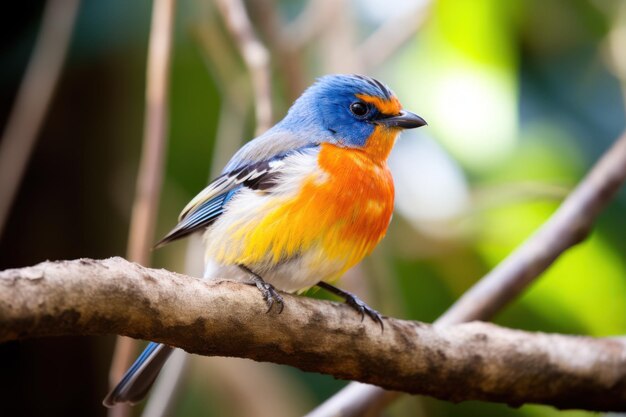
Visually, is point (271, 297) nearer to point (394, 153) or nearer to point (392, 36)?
point (394, 153)

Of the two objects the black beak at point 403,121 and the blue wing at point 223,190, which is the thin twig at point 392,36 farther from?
the blue wing at point 223,190

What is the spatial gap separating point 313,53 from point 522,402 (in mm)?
3098

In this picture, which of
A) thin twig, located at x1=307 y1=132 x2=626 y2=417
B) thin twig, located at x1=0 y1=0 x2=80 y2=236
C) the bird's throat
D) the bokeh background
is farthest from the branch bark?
thin twig, located at x1=0 y1=0 x2=80 y2=236

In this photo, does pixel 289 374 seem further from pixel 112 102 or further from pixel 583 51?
pixel 583 51

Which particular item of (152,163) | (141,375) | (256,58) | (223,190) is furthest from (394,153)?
(141,375)

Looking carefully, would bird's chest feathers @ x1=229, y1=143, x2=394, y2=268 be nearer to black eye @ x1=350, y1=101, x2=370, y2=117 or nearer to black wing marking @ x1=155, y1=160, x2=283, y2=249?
black wing marking @ x1=155, y1=160, x2=283, y2=249

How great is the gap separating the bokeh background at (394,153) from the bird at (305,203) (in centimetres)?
90

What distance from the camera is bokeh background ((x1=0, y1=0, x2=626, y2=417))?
432 centimetres

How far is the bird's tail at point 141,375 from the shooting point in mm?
2854

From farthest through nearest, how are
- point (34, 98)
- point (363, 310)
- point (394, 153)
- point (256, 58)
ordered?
point (394, 153) → point (34, 98) → point (256, 58) → point (363, 310)

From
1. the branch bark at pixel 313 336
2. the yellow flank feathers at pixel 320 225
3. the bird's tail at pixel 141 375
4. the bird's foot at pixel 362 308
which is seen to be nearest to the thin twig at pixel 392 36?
the yellow flank feathers at pixel 320 225

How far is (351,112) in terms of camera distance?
3566 mm

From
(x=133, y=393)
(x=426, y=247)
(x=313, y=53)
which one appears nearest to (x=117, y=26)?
(x=313, y=53)

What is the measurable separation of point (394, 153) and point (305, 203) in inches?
74.8
